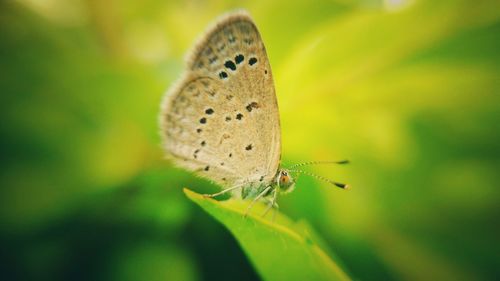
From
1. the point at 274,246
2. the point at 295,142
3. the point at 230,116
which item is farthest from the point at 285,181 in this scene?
the point at 274,246

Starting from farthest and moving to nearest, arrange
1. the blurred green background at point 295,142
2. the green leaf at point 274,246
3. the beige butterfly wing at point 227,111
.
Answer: the beige butterfly wing at point 227,111
the blurred green background at point 295,142
the green leaf at point 274,246

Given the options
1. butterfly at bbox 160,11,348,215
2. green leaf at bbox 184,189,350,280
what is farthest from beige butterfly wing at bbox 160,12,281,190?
green leaf at bbox 184,189,350,280

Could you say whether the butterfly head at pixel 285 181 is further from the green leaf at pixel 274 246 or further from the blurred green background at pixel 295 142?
the green leaf at pixel 274 246

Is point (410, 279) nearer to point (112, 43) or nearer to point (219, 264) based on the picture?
point (219, 264)

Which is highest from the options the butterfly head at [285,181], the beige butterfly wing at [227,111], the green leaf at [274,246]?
the beige butterfly wing at [227,111]

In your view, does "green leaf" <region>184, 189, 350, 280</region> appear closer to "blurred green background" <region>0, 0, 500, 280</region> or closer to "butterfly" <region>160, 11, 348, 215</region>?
"blurred green background" <region>0, 0, 500, 280</region>

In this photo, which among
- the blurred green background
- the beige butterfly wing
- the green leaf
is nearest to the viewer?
the green leaf

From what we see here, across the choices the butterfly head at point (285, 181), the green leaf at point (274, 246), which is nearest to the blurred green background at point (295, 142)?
the butterfly head at point (285, 181)
